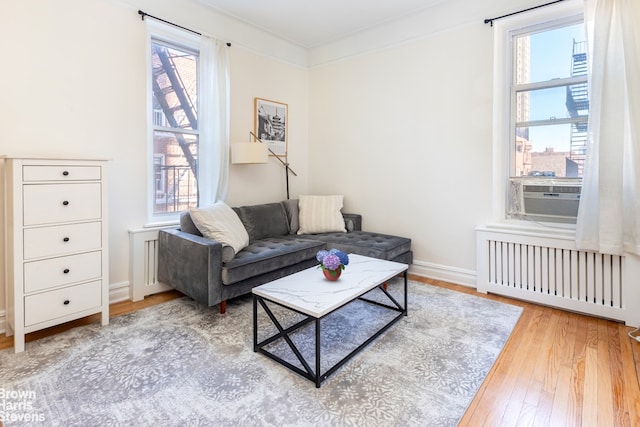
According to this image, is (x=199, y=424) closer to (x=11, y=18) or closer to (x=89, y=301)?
(x=89, y=301)

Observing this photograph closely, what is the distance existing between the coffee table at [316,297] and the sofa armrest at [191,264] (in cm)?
51

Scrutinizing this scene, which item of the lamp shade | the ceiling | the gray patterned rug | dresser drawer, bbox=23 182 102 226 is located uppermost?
the ceiling

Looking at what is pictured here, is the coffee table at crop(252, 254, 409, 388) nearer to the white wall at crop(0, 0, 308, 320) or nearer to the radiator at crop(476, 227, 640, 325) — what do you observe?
the radiator at crop(476, 227, 640, 325)

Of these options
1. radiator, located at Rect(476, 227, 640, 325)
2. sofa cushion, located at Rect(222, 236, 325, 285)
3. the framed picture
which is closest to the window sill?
radiator, located at Rect(476, 227, 640, 325)

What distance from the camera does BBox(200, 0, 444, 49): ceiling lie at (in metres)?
3.32

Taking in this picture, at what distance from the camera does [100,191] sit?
2.36 metres

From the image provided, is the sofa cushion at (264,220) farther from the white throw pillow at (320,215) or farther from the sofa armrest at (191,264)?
the sofa armrest at (191,264)

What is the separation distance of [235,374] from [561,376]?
179cm

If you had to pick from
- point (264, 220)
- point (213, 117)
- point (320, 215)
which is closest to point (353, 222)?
point (320, 215)

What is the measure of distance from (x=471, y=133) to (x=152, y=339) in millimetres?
3198

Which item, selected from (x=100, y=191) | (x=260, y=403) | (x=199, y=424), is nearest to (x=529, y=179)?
(x=260, y=403)

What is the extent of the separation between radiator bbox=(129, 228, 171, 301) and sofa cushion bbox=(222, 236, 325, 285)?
0.86 m

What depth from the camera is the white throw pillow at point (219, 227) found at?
2732 mm

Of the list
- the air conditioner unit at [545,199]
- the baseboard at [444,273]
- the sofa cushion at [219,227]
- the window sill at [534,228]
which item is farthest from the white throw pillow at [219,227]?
the air conditioner unit at [545,199]
